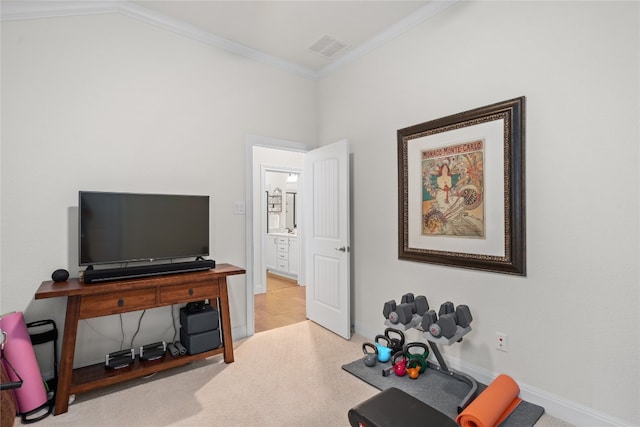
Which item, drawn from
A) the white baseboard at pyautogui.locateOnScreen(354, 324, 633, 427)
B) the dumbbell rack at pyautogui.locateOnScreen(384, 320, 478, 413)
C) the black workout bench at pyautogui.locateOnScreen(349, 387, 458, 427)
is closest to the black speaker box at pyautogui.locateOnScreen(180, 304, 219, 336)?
the dumbbell rack at pyautogui.locateOnScreen(384, 320, 478, 413)

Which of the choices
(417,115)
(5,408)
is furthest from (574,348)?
(5,408)

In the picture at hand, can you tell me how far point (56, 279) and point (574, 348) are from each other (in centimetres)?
344

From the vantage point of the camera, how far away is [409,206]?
2.84m

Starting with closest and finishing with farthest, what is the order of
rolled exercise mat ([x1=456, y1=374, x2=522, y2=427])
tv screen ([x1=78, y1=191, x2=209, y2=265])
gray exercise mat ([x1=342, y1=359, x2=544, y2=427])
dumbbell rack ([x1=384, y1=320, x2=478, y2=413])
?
rolled exercise mat ([x1=456, y1=374, x2=522, y2=427])
gray exercise mat ([x1=342, y1=359, x2=544, y2=427])
dumbbell rack ([x1=384, y1=320, x2=478, y2=413])
tv screen ([x1=78, y1=191, x2=209, y2=265])

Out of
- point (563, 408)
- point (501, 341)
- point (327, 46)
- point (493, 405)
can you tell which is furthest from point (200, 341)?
point (327, 46)

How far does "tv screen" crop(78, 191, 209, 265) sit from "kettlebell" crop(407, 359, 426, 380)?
1964 mm

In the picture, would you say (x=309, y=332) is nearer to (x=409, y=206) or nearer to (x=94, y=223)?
(x=409, y=206)

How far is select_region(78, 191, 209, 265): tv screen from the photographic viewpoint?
7.64 feet

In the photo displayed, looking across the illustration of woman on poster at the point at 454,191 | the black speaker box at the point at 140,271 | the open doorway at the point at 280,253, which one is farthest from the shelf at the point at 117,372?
the illustration of woman on poster at the point at 454,191

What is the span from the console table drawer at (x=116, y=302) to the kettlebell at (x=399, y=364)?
76.1 inches

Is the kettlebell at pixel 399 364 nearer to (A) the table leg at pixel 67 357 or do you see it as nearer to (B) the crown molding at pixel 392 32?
(A) the table leg at pixel 67 357

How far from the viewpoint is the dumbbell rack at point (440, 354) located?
82.6 inches

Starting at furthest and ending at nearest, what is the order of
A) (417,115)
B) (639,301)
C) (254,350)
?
1. (254,350)
2. (417,115)
3. (639,301)

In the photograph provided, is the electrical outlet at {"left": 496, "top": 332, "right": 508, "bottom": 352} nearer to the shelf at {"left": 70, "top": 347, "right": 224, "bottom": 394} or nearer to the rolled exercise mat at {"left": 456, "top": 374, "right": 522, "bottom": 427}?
the rolled exercise mat at {"left": 456, "top": 374, "right": 522, "bottom": 427}
